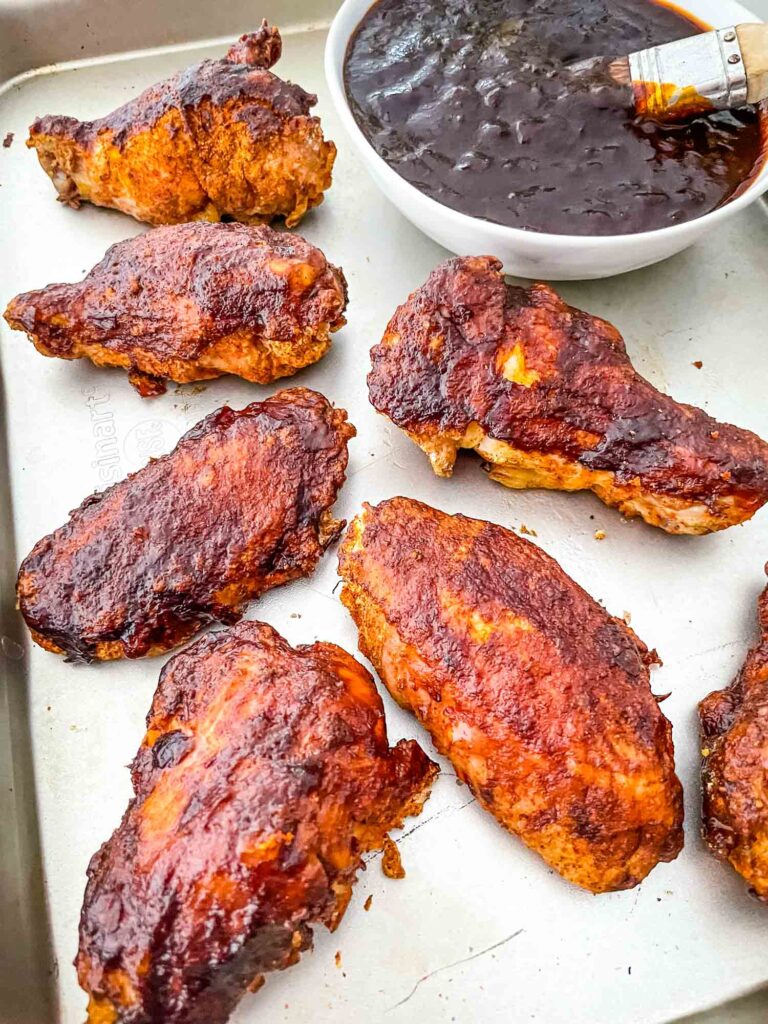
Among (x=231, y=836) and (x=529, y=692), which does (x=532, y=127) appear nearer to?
(x=529, y=692)

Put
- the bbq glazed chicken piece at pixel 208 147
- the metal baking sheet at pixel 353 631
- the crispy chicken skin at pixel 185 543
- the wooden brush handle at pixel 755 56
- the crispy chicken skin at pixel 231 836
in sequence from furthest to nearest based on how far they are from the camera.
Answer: the bbq glazed chicken piece at pixel 208 147 < the wooden brush handle at pixel 755 56 < the crispy chicken skin at pixel 185 543 < the metal baking sheet at pixel 353 631 < the crispy chicken skin at pixel 231 836

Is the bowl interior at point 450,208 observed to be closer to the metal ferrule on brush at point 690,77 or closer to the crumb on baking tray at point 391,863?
the metal ferrule on brush at point 690,77

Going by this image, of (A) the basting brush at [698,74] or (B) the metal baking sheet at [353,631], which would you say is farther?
(A) the basting brush at [698,74]

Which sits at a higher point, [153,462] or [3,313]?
[3,313]

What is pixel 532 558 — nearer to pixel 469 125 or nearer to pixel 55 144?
pixel 469 125

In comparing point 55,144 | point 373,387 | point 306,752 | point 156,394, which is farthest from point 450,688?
point 55,144

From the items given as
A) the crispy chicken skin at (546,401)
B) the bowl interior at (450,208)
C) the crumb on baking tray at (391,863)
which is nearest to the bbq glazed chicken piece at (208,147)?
the bowl interior at (450,208)
